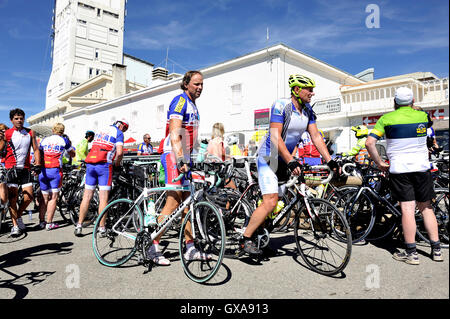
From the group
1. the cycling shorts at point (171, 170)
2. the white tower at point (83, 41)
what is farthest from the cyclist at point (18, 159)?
the white tower at point (83, 41)

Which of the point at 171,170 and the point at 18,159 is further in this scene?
the point at 18,159

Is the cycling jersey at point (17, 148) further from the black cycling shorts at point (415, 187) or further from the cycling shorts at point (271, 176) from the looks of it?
the black cycling shorts at point (415, 187)

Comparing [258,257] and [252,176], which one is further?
[252,176]

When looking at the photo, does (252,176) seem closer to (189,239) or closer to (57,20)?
(189,239)

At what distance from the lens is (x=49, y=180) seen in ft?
19.0

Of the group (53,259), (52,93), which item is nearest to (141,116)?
(53,259)

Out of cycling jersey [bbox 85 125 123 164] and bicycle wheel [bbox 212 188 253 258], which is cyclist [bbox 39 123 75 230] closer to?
cycling jersey [bbox 85 125 123 164]

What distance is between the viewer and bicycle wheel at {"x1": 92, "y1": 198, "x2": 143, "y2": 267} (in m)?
3.48

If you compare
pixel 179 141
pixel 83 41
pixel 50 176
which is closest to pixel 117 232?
pixel 179 141

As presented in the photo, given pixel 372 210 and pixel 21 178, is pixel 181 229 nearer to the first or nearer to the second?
pixel 372 210

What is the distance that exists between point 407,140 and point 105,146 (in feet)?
14.5

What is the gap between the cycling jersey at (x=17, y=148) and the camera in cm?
507

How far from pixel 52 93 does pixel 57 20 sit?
20193mm

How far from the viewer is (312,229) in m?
3.16
